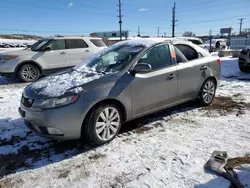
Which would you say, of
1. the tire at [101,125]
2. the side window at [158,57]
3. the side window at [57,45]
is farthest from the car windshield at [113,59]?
the side window at [57,45]

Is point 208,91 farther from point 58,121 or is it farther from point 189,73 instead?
point 58,121

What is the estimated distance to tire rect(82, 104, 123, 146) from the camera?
318 cm

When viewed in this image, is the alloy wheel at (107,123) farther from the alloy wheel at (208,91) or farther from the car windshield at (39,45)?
the car windshield at (39,45)

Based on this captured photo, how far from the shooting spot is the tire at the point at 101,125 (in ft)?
10.4

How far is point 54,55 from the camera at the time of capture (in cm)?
845

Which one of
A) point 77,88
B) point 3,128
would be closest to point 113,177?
point 77,88

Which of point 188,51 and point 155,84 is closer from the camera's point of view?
point 155,84

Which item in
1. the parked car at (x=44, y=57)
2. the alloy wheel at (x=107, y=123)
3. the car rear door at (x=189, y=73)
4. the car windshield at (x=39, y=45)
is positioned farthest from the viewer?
the car windshield at (x=39, y=45)

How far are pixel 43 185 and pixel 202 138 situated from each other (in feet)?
7.89

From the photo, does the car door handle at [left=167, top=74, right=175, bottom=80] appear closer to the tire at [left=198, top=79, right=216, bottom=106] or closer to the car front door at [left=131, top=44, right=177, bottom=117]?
the car front door at [left=131, top=44, right=177, bottom=117]

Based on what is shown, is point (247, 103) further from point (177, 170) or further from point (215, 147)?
point (177, 170)

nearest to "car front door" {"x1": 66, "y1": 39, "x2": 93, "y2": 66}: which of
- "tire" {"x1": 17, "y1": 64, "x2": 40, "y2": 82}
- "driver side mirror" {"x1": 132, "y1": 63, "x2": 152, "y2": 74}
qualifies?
"tire" {"x1": 17, "y1": 64, "x2": 40, "y2": 82}

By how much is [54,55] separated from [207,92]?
19.4 ft

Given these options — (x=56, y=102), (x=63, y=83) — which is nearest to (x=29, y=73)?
(x=63, y=83)
